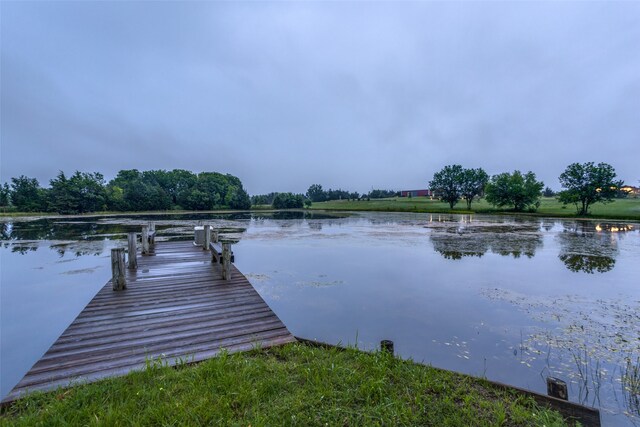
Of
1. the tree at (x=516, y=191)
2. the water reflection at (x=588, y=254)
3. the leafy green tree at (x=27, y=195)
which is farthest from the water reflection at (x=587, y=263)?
the leafy green tree at (x=27, y=195)

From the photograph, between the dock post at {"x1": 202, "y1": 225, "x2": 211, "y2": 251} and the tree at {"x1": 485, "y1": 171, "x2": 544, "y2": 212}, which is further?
the tree at {"x1": 485, "y1": 171, "x2": 544, "y2": 212}

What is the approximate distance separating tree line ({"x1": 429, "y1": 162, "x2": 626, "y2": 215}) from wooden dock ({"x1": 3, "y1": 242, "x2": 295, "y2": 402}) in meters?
52.2

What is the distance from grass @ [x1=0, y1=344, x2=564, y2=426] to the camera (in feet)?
8.88

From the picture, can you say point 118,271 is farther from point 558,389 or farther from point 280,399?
point 558,389

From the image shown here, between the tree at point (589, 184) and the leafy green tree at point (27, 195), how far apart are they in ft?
295

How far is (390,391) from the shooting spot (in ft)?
10.6

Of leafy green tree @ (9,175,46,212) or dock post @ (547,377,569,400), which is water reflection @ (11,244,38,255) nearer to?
dock post @ (547,377,569,400)

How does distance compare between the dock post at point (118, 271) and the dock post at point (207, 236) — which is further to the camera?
the dock post at point (207, 236)

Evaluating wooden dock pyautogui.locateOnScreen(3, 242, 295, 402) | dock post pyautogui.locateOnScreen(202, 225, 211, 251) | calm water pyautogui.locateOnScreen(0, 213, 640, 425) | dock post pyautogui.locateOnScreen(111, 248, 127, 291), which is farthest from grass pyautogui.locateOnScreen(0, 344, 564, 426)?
dock post pyautogui.locateOnScreen(202, 225, 211, 251)

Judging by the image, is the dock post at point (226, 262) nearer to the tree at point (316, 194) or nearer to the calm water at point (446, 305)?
the calm water at point (446, 305)

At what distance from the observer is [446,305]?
734 cm

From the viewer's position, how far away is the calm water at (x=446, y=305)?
15.3 ft

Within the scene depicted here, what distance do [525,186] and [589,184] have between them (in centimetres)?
1034

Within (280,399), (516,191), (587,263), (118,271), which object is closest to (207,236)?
(118,271)
